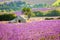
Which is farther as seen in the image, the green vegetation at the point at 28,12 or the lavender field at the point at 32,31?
the green vegetation at the point at 28,12

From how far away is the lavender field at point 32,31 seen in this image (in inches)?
112

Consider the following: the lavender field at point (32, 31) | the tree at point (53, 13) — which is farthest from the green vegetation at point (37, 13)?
the lavender field at point (32, 31)

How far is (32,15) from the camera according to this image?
10.2ft

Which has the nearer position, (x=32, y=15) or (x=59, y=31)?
(x=59, y=31)

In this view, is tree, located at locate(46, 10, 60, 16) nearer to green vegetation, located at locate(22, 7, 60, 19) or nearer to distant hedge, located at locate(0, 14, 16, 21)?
green vegetation, located at locate(22, 7, 60, 19)

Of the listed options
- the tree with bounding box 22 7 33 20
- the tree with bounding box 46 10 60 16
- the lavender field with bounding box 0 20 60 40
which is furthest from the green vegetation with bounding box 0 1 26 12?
the tree with bounding box 46 10 60 16

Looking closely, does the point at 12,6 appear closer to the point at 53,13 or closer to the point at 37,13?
the point at 37,13

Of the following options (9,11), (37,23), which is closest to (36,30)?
(37,23)

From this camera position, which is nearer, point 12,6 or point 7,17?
point 7,17

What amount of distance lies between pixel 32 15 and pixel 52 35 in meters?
0.45

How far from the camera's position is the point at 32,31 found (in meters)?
2.93

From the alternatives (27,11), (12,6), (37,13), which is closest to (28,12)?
(27,11)

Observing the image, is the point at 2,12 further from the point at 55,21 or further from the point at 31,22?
the point at 55,21

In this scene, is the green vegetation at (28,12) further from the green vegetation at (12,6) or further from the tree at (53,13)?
the tree at (53,13)
